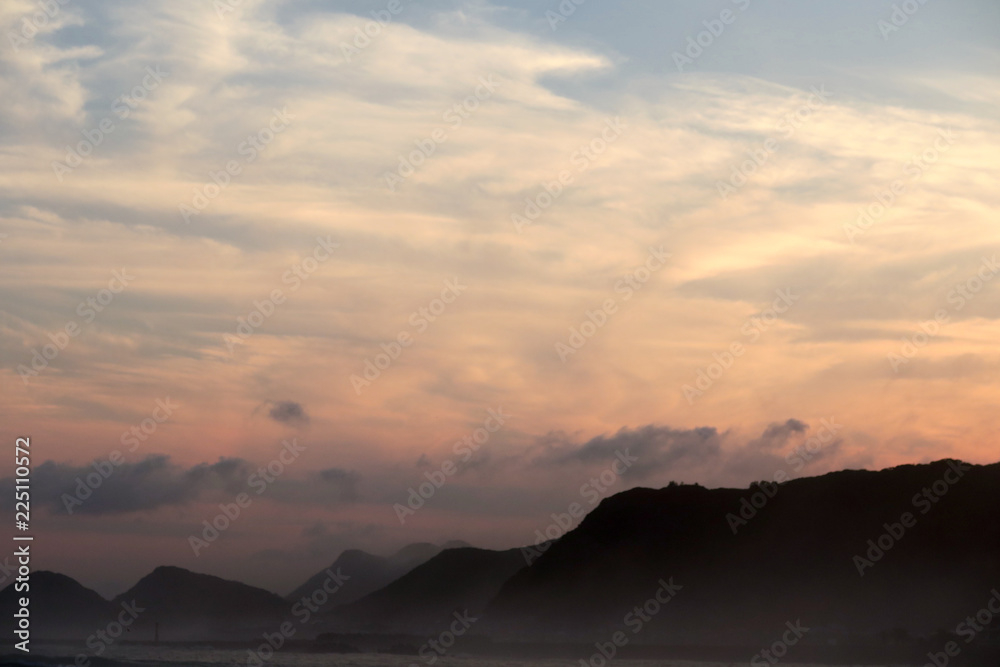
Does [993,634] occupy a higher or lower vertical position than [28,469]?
lower

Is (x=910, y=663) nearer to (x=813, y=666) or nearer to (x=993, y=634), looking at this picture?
(x=813, y=666)

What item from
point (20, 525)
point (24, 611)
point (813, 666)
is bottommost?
point (813, 666)

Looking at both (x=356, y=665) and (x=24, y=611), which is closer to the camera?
(x=24, y=611)

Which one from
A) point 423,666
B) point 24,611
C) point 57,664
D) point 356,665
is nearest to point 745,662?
point 423,666

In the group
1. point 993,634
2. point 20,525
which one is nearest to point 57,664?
point 20,525

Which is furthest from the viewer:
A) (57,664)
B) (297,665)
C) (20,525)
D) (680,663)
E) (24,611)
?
(680,663)

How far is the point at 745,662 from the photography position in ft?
620

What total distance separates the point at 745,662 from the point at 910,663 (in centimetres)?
2943

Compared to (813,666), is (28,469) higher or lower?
higher

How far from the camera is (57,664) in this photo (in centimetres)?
14938

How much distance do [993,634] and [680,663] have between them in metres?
65.3

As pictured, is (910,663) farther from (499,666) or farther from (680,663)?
(499,666)

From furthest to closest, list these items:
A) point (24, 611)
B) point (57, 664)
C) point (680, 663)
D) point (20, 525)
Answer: point (680, 663)
point (57, 664)
point (24, 611)
point (20, 525)

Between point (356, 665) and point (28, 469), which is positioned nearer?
point (28, 469)
